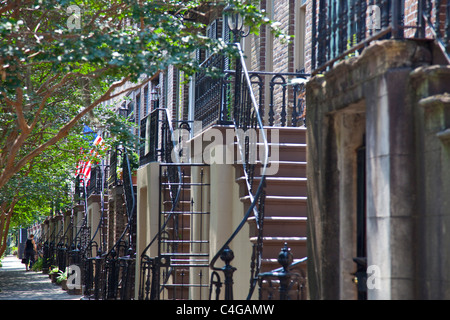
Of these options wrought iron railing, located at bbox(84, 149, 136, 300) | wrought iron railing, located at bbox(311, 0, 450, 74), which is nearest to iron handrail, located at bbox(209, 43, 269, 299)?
wrought iron railing, located at bbox(311, 0, 450, 74)

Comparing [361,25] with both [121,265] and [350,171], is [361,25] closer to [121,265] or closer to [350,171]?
[350,171]

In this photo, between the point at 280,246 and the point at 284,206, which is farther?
the point at 284,206

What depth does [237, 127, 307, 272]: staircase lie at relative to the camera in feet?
28.3

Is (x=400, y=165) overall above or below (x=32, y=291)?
above

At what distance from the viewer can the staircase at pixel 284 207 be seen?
28.3ft

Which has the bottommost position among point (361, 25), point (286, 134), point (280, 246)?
point (280, 246)

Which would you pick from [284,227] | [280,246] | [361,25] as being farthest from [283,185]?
[361,25]

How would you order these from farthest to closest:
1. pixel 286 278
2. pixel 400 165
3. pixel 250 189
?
pixel 250 189 < pixel 286 278 < pixel 400 165

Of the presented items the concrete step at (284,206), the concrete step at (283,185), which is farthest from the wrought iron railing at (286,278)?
the concrete step at (283,185)

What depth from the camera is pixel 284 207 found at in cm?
927

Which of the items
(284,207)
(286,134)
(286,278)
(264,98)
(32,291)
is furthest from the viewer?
(32,291)

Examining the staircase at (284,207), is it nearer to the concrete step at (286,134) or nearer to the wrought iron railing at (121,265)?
the concrete step at (286,134)

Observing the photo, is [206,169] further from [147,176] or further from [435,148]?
[435,148]

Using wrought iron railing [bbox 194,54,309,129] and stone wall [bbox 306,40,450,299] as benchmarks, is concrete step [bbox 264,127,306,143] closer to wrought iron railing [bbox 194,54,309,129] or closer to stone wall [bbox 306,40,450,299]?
wrought iron railing [bbox 194,54,309,129]
